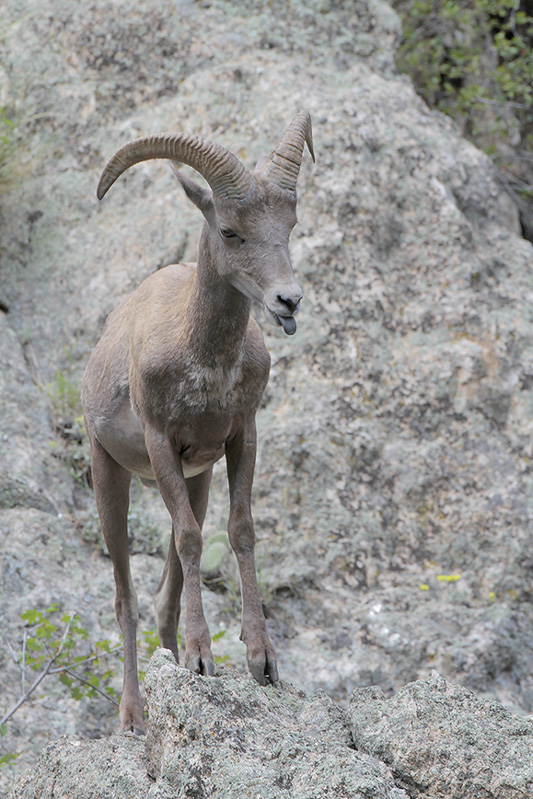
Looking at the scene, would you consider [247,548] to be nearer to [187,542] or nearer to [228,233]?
[187,542]

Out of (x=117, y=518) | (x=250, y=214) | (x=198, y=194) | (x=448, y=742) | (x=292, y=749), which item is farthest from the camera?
(x=117, y=518)

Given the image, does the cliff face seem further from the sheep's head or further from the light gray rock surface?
the sheep's head

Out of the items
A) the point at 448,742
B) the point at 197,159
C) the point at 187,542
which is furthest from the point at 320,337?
the point at 448,742

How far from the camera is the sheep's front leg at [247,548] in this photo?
4109 mm

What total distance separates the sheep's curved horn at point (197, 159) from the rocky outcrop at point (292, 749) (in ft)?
6.58

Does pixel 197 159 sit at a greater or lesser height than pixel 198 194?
greater

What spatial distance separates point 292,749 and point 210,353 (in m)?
1.75

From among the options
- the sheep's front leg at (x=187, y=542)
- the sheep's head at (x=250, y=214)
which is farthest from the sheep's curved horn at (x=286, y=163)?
the sheep's front leg at (x=187, y=542)

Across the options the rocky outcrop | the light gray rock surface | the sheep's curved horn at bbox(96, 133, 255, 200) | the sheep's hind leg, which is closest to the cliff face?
the sheep's hind leg

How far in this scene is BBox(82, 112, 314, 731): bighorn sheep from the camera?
159 inches

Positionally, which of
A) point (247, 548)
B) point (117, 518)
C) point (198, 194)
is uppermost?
point (198, 194)

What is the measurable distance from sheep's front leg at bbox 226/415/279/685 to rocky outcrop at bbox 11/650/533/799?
4.0 inches

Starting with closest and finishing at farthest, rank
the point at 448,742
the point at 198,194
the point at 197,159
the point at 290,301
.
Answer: the point at 448,742, the point at 290,301, the point at 197,159, the point at 198,194

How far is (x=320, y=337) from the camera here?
770 cm
